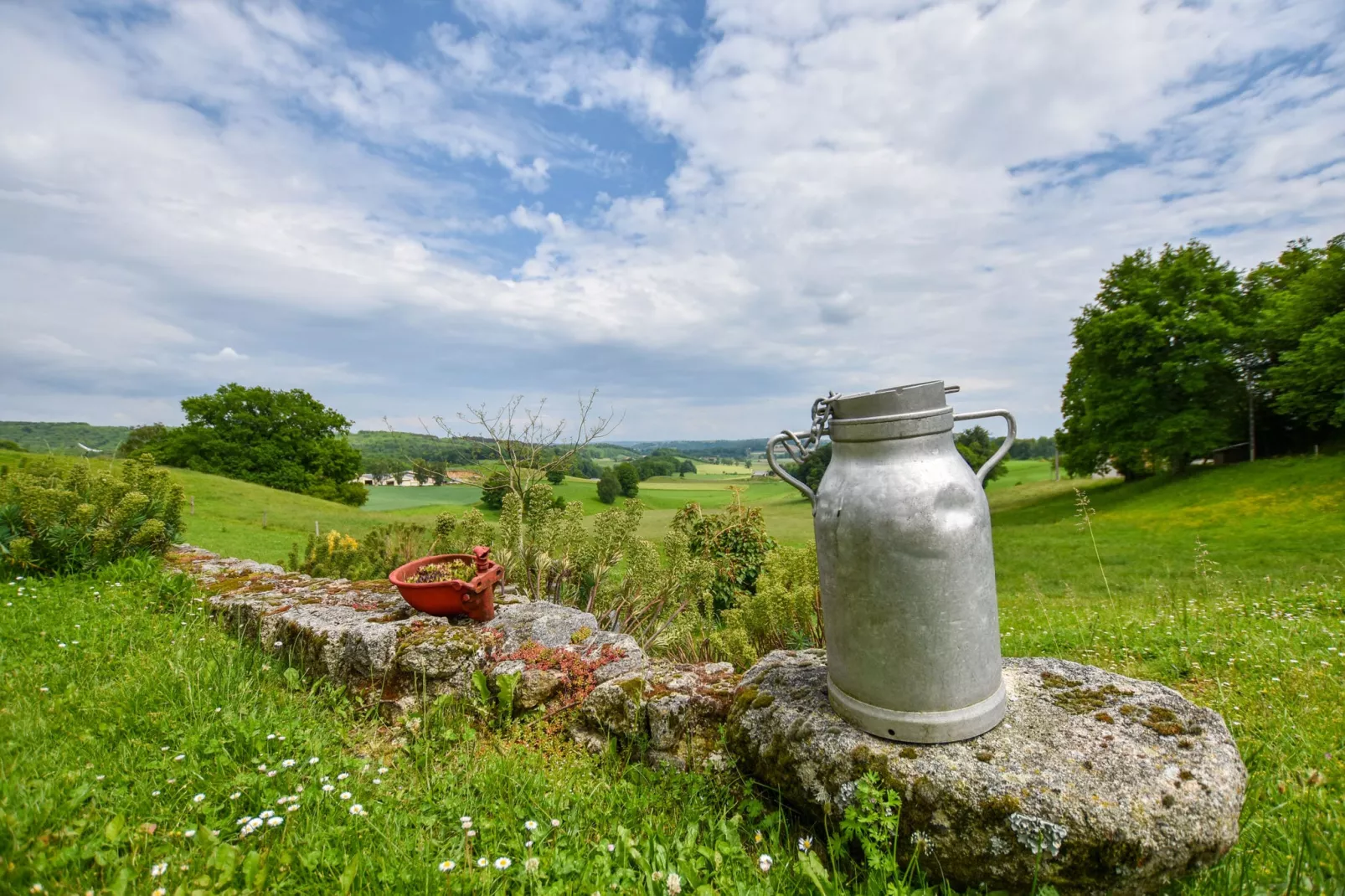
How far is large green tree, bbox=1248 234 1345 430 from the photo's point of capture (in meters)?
22.9

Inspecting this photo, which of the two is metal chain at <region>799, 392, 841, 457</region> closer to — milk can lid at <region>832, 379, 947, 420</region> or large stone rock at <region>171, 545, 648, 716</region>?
milk can lid at <region>832, 379, 947, 420</region>

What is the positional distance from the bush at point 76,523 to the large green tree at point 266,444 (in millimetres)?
42819

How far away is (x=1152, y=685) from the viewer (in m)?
2.63

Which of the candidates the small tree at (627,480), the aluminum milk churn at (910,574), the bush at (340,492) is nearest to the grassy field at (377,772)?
the aluminum milk churn at (910,574)

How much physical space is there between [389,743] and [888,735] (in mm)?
2748

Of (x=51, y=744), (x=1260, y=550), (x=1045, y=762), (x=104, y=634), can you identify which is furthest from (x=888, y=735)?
(x=1260, y=550)

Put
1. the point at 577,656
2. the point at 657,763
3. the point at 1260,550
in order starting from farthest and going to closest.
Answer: the point at 1260,550
the point at 577,656
the point at 657,763

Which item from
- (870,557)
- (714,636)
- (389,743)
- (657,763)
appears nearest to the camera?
(870,557)

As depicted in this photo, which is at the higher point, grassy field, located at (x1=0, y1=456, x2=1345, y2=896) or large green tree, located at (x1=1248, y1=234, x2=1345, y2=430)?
large green tree, located at (x1=1248, y1=234, x2=1345, y2=430)

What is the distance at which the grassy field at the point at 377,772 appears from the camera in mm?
2021

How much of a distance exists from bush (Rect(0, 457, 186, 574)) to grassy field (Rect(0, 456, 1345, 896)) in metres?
0.60

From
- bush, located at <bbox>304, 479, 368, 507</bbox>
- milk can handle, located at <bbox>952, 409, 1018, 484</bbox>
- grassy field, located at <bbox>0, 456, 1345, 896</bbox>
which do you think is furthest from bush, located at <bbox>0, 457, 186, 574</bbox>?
bush, located at <bbox>304, 479, 368, 507</bbox>

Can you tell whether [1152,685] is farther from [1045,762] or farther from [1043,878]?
[1043,878]

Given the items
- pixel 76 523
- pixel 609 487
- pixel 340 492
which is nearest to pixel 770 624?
pixel 76 523
